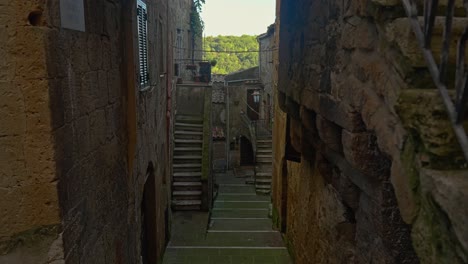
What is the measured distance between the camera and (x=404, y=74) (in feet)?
6.08

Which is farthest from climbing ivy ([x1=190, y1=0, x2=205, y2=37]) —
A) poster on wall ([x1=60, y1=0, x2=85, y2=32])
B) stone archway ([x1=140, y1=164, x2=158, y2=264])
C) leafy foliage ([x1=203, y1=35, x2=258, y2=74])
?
leafy foliage ([x1=203, y1=35, x2=258, y2=74])

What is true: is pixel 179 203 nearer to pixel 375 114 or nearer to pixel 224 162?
pixel 375 114

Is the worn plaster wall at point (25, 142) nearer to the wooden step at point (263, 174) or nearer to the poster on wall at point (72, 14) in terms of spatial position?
the poster on wall at point (72, 14)

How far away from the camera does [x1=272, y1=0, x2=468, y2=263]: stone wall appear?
62.5 inches

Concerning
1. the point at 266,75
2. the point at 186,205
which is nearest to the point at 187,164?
the point at 186,205

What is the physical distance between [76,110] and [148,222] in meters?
5.02

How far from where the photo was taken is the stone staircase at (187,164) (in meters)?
11.7

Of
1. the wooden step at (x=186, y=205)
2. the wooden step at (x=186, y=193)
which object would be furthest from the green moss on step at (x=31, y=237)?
the wooden step at (x=186, y=193)

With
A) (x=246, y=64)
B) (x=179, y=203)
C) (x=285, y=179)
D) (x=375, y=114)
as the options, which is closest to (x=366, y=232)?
(x=375, y=114)

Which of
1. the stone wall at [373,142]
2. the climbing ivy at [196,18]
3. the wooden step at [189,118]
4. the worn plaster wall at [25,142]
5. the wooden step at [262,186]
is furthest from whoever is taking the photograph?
the climbing ivy at [196,18]

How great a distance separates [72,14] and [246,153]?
→ 22.5 metres

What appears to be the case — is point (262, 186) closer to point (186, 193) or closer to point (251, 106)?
point (186, 193)

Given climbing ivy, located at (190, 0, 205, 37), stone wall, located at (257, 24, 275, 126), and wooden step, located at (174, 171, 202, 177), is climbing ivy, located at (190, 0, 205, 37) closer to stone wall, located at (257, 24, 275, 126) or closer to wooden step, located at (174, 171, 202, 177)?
stone wall, located at (257, 24, 275, 126)

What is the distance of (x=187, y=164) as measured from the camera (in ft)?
41.0
